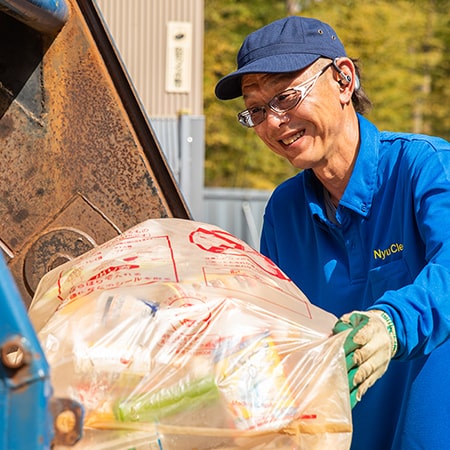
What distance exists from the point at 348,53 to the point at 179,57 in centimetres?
899

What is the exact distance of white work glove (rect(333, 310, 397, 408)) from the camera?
5.76ft

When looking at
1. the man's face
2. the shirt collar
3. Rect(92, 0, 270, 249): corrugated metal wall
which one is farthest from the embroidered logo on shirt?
Rect(92, 0, 270, 249): corrugated metal wall

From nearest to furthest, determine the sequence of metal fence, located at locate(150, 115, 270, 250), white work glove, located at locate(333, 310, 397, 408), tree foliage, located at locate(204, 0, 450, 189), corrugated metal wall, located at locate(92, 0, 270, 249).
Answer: white work glove, located at locate(333, 310, 397, 408) → metal fence, located at locate(150, 115, 270, 250) → corrugated metal wall, located at locate(92, 0, 270, 249) → tree foliage, located at locate(204, 0, 450, 189)

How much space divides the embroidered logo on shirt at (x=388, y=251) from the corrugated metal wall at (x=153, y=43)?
26.9 ft

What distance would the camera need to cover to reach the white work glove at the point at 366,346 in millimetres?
1756

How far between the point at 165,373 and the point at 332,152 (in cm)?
102

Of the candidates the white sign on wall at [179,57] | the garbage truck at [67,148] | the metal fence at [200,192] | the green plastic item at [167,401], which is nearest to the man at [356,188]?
the garbage truck at [67,148]

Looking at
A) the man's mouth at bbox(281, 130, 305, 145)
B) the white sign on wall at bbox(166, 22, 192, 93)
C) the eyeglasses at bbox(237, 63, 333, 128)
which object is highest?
the white sign on wall at bbox(166, 22, 192, 93)

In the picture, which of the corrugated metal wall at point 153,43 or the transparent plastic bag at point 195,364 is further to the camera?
the corrugated metal wall at point 153,43

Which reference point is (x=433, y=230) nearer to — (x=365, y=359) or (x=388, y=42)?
(x=365, y=359)

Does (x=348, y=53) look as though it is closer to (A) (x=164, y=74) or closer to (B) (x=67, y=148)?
(A) (x=164, y=74)

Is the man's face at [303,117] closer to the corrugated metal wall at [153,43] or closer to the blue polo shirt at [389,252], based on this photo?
the blue polo shirt at [389,252]

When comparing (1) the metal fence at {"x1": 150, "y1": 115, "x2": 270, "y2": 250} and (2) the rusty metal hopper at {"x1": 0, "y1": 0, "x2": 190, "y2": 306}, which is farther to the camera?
(1) the metal fence at {"x1": 150, "y1": 115, "x2": 270, "y2": 250}

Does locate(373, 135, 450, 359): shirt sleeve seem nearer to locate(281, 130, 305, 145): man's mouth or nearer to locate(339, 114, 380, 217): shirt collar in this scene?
locate(339, 114, 380, 217): shirt collar
